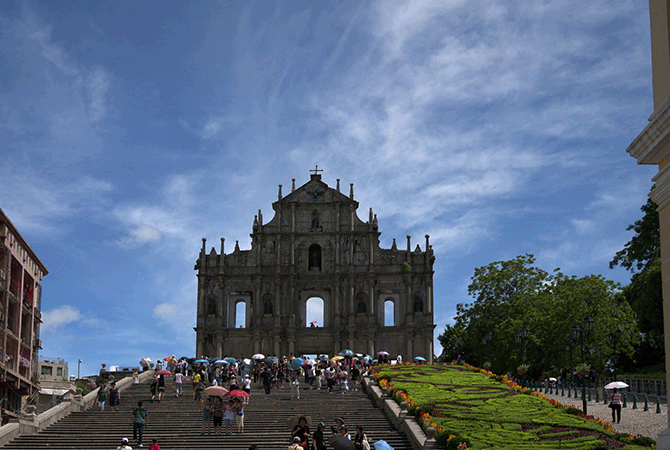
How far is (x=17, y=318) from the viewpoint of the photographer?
5578 centimetres

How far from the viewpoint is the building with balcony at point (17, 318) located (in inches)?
2039

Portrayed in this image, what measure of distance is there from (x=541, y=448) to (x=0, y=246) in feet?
132

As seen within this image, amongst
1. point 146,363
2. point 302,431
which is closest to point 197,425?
point 302,431

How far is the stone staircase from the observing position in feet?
88.0

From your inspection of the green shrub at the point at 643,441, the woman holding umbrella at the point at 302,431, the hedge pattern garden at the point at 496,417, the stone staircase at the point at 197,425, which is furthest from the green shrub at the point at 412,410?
the woman holding umbrella at the point at 302,431

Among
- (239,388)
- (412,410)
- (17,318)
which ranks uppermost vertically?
(17,318)

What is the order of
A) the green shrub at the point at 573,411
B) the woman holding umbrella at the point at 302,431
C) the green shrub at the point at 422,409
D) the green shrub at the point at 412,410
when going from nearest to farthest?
the woman holding umbrella at the point at 302,431 < the green shrub at the point at 422,409 < the green shrub at the point at 412,410 < the green shrub at the point at 573,411

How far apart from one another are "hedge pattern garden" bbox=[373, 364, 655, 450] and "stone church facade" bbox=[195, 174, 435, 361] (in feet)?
81.5

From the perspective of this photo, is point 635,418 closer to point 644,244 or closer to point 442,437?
point 442,437

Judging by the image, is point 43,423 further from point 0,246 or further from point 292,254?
point 292,254

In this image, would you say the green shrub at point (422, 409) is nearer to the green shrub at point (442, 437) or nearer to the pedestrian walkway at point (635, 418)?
the green shrub at point (442, 437)

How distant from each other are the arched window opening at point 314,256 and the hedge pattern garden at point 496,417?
28.0 m

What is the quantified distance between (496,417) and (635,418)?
5.90m

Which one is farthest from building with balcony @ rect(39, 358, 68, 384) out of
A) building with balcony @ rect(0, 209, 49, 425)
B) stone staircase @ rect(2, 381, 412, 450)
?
stone staircase @ rect(2, 381, 412, 450)
